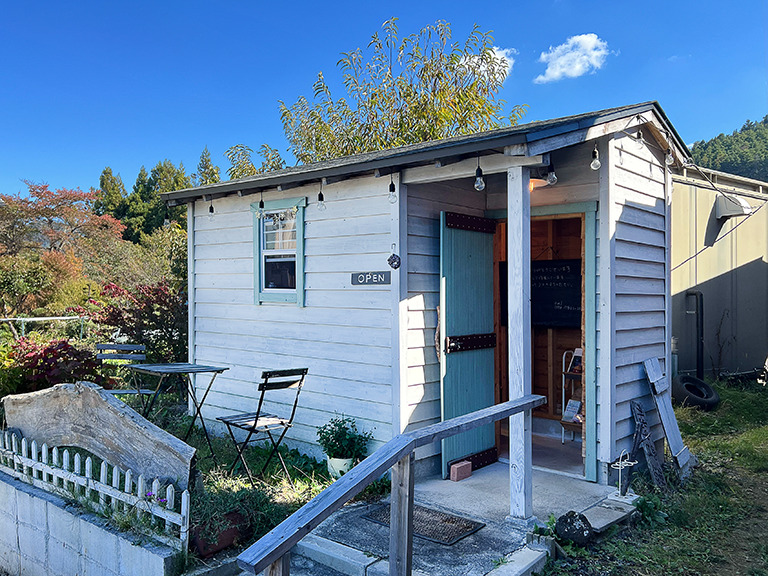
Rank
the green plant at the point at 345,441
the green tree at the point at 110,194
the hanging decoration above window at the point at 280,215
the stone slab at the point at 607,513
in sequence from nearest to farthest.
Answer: the stone slab at the point at 607,513, the green plant at the point at 345,441, the hanging decoration above window at the point at 280,215, the green tree at the point at 110,194

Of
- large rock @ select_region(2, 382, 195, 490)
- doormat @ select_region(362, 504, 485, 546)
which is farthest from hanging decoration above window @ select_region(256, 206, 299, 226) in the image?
doormat @ select_region(362, 504, 485, 546)

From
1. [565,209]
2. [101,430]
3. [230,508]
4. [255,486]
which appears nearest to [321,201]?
[565,209]

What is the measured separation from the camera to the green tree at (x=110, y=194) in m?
34.8

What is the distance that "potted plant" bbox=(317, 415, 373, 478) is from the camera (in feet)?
16.5

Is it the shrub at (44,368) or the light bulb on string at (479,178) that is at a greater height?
the light bulb on string at (479,178)

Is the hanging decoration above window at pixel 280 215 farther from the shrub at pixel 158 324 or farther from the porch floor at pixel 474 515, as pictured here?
the shrub at pixel 158 324

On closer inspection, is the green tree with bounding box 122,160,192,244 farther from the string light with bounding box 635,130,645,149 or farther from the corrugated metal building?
the string light with bounding box 635,130,645,149

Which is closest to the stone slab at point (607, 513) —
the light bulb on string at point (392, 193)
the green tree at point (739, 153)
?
the light bulb on string at point (392, 193)

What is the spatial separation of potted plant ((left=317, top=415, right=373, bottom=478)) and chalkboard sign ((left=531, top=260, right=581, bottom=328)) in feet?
8.12

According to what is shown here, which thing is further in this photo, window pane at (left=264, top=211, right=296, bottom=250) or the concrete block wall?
window pane at (left=264, top=211, right=296, bottom=250)

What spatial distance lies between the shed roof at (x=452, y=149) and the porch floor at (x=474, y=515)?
8.35 ft

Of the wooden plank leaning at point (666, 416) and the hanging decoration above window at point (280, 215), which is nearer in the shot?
the wooden plank leaning at point (666, 416)

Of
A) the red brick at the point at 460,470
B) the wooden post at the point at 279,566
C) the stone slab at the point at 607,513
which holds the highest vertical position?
the wooden post at the point at 279,566

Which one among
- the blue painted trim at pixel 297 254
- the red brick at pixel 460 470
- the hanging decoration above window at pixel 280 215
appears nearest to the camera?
the red brick at pixel 460 470
